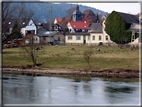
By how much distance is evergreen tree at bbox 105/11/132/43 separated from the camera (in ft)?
210

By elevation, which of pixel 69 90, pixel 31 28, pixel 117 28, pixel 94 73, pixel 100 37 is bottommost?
pixel 69 90

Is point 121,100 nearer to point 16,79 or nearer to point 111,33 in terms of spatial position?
point 16,79

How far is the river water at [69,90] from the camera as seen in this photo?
2417 centimetres

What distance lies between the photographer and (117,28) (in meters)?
65.1

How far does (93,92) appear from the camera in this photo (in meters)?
28.3

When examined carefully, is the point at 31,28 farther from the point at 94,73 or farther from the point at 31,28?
the point at 94,73

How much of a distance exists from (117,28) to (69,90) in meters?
39.3

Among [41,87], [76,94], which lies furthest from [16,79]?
[76,94]

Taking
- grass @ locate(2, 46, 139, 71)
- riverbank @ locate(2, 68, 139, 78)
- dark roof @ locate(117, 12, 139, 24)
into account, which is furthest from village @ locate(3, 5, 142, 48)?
riverbank @ locate(2, 68, 139, 78)

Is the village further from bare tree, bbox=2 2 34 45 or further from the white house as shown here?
bare tree, bbox=2 2 34 45

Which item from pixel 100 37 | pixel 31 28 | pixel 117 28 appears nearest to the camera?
pixel 117 28

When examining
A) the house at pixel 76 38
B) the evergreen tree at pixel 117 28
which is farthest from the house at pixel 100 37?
the house at pixel 76 38

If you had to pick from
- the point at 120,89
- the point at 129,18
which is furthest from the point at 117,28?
the point at 120,89

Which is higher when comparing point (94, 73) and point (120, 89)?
point (94, 73)
